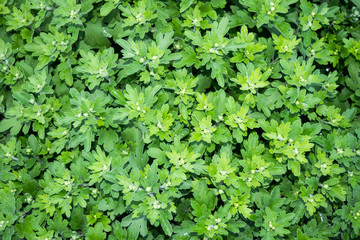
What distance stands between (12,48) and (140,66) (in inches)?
86.9

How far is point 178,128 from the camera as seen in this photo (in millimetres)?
3764

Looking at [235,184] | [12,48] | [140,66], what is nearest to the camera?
[235,184]

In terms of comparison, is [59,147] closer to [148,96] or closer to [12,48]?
[148,96]

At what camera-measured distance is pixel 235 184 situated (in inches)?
136

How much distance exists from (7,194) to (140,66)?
7.60 ft

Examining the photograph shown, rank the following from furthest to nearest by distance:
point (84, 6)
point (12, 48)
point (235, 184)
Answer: point (12, 48)
point (84, 6)
point (235, 184)

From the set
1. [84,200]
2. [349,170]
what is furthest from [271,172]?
[84,200]

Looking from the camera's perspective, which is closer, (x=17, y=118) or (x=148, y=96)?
(x=148, y=96)

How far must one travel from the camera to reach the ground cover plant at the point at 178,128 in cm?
352

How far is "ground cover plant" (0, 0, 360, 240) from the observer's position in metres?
3.52

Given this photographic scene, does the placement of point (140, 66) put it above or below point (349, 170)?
above

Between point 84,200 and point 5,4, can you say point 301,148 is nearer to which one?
point 84,200

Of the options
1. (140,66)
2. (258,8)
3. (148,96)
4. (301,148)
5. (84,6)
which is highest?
(258,8)

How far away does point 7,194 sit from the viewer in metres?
3.81
